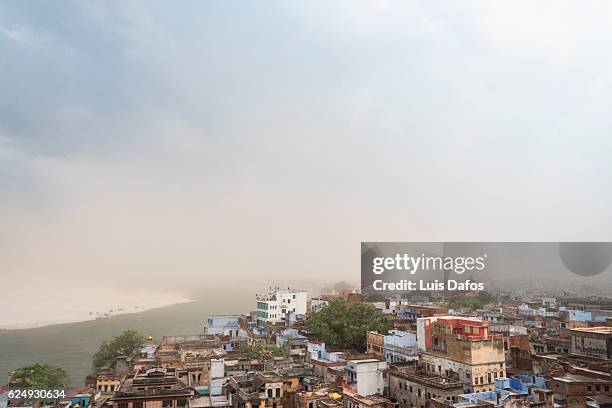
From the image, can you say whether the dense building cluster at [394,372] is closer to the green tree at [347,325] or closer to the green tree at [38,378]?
the green tree at [347,325]

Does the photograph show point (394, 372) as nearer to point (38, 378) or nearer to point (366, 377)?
point (366, 377)

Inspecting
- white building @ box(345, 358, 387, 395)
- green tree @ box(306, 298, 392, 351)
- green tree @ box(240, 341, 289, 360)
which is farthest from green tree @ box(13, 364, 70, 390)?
green tree @ box(306, 298, 392, 351)

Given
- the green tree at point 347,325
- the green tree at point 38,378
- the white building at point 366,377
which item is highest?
the green tree at point 347,325

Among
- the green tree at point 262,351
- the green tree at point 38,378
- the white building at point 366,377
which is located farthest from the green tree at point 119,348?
the white building at point 366,377

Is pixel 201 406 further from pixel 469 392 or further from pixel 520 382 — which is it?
pixel 520 382

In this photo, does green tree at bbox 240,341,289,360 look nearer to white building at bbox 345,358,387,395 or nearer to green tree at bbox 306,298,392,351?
green tree at bbox 306,298,392,351

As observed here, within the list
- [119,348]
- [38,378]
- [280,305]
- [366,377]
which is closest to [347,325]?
[366,377]
